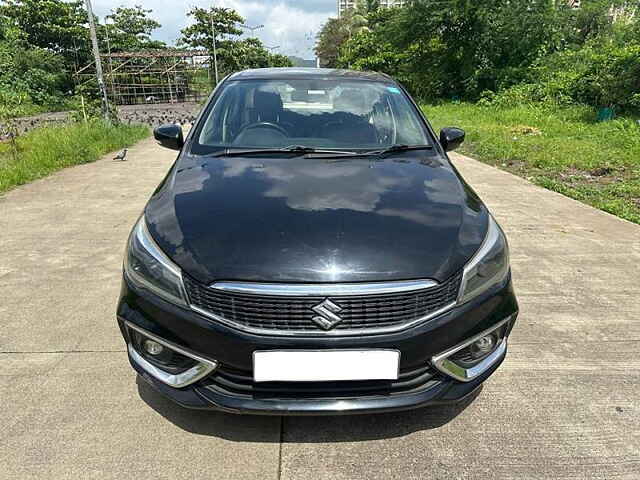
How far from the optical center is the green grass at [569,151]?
556cm

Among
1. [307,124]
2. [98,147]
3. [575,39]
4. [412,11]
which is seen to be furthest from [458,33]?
[307,124]

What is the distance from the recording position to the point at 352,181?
2066 mm

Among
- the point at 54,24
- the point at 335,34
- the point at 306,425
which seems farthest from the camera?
the point at 335,34

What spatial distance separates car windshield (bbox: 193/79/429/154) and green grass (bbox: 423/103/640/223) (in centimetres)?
321

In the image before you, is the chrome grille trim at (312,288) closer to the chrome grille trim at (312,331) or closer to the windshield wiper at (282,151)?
the chrome grille trim at (312,331)

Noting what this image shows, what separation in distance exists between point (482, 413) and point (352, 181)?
1168mm

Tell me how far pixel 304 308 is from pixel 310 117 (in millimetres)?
1605

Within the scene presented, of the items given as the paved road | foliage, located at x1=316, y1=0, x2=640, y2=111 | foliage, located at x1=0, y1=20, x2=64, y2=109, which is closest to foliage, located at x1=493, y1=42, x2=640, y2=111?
foliage, located at x1=316, y1=0, x2=640, y2=111

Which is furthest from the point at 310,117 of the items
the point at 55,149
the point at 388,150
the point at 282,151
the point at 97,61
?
the point at 97,61

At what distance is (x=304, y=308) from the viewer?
1471 mm

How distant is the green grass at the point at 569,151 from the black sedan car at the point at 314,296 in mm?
3881

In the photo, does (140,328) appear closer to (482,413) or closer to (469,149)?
(482,413)

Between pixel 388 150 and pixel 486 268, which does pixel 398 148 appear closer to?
pixel 388 150

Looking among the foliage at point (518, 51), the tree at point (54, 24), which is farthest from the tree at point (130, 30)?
the foliage at point (518, 51)
